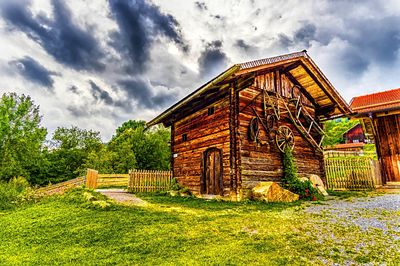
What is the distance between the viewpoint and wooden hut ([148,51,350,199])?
10.0m

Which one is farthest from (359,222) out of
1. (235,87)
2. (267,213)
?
(235,87)

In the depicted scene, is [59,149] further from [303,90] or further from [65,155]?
[303,90]

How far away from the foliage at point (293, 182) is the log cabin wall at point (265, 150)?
258 mm

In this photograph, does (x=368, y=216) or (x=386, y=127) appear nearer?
(x=368, y=216)

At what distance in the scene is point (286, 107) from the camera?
1184 cm

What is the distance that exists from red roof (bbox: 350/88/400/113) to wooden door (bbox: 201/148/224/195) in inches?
356

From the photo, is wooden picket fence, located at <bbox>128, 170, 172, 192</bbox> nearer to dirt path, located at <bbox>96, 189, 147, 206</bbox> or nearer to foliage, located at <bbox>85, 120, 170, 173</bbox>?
dirt path, located at <bbox>96, 189, 147, 206</bbox>

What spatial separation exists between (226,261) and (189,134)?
1016cm

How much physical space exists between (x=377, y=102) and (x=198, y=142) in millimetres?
10534

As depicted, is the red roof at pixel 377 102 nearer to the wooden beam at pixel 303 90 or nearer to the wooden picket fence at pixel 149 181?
the wooden beam at pixel 303 90

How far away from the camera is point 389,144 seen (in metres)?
13.3

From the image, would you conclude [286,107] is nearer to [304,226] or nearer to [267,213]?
[267,213]

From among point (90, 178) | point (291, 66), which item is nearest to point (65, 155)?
point (90, 178)

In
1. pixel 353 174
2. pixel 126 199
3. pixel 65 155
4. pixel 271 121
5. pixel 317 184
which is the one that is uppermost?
pixel 65 155
